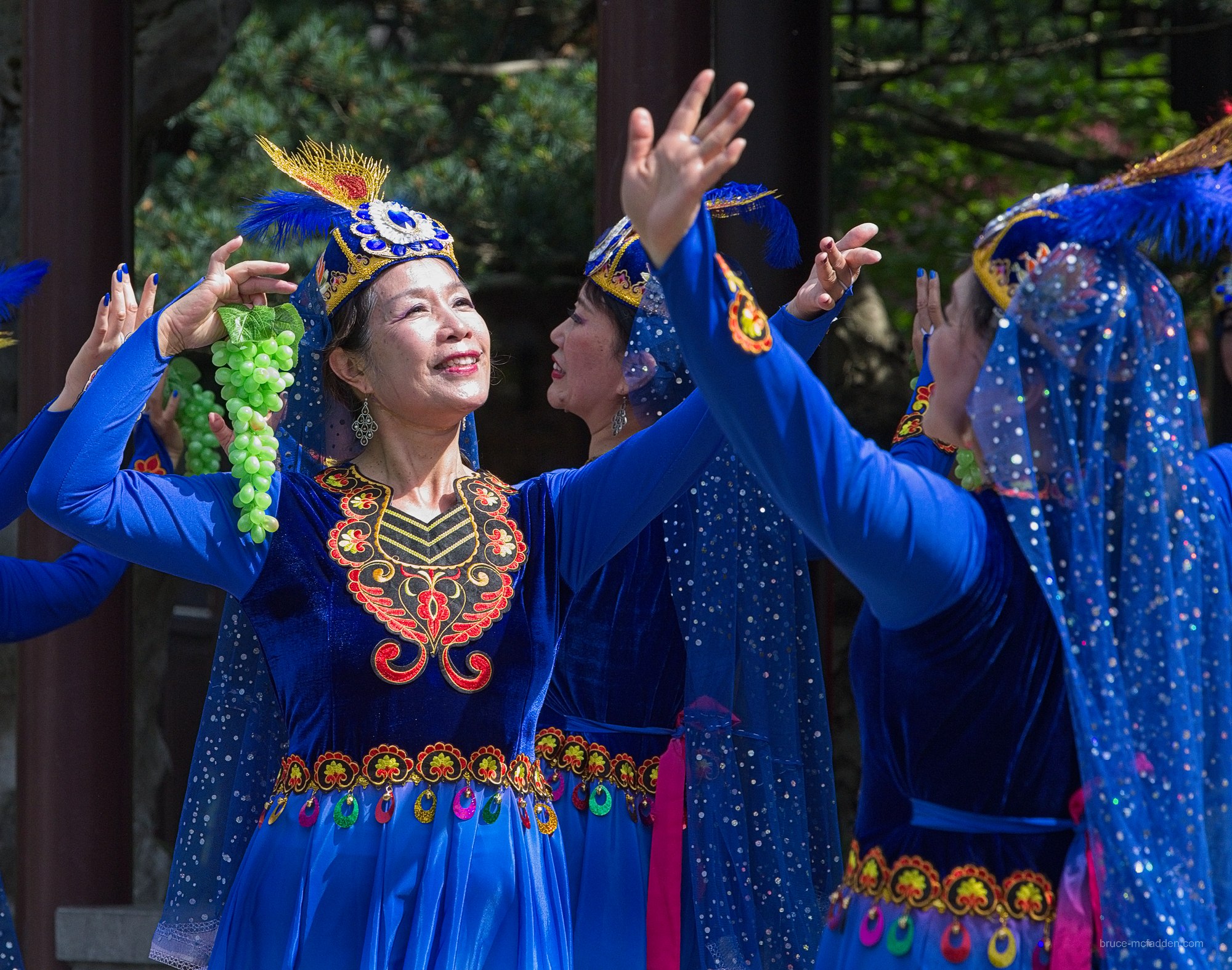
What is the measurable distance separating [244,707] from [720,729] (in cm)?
76

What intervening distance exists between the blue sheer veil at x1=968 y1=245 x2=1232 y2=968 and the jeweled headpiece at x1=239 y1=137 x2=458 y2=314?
1.05 metres

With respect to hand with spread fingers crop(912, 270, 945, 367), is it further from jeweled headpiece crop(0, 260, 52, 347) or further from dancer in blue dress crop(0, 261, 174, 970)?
jeweled headpiece crop(0, 260, 52, 347)

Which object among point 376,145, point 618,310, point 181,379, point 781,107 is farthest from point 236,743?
point 376,145

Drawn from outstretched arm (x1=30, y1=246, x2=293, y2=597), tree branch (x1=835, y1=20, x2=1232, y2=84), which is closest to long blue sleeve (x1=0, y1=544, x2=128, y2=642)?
outstretched arm (x1=30, y1=246, x2=293, y2=597)

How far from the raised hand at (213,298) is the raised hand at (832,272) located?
0.74 meters

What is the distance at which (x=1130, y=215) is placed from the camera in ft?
5.88

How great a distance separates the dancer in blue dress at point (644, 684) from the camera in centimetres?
273

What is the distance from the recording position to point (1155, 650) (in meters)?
1.77

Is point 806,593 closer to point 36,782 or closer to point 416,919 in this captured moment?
point 416,919

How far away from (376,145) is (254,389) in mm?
3200

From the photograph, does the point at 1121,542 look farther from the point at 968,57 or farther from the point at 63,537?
the point at 968,57

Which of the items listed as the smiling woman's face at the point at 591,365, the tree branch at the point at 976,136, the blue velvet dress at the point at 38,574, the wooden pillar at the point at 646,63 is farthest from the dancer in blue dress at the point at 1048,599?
the tree branch at the point at 976,136

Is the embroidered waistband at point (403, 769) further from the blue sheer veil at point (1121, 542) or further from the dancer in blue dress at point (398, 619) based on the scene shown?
the blue sheer veil at point (1121, 542)

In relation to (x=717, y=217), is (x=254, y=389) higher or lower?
lower
